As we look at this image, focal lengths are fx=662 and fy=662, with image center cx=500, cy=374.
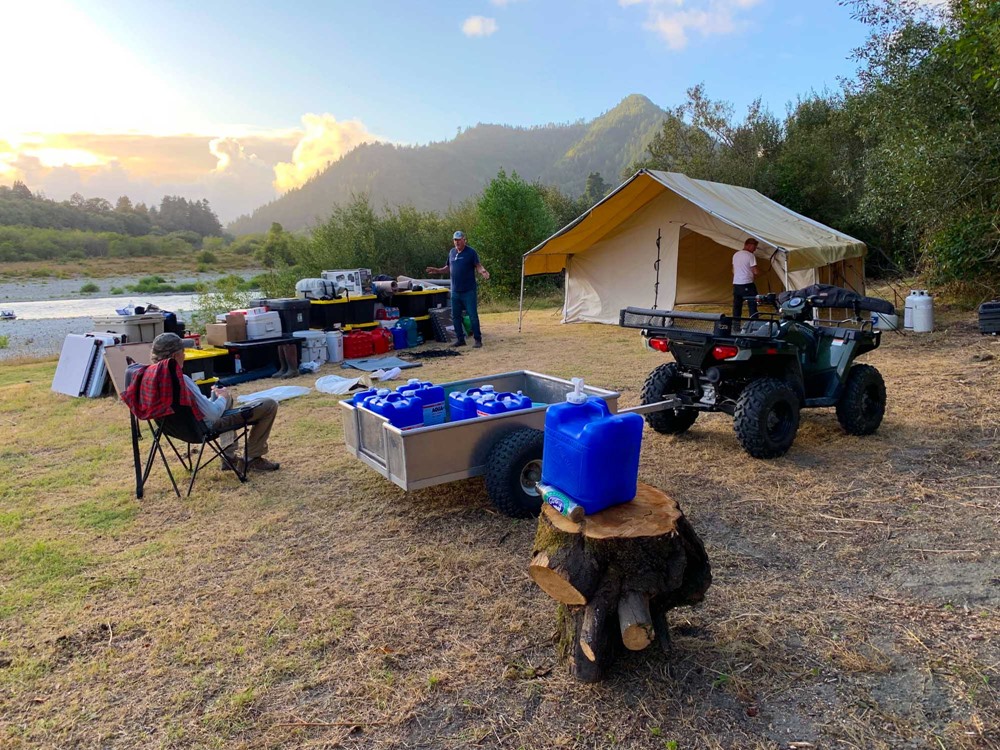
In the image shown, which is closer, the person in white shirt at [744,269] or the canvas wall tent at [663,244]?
the person in white shirt at [744,269]

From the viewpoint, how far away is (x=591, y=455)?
2244 millimetres

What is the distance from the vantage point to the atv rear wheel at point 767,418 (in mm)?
4297

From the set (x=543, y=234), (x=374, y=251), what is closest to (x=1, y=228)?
(x=374, y=251)

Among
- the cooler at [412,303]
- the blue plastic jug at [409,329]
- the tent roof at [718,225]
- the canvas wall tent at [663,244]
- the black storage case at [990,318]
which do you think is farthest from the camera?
the cooler at [412,303]

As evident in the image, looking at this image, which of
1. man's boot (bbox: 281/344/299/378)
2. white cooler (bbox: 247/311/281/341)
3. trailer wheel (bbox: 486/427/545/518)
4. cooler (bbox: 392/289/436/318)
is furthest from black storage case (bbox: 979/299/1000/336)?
white cooler (bbox: 247/311/281/341)

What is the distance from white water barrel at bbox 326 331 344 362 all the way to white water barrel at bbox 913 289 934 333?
326 inches

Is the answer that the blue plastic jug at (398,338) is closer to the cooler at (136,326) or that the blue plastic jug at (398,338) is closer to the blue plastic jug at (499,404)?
the cooler at (136,326)

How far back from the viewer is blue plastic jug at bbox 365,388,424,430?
3.74 meters

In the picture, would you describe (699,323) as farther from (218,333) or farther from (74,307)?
(74,307)

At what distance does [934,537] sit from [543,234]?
55.5 feet

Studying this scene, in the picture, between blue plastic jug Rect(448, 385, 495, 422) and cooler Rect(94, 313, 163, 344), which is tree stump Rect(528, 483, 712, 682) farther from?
cooler Rect(94, 313, 163, 344)

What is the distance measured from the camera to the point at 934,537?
3240mm

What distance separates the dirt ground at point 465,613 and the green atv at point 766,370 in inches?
10.1

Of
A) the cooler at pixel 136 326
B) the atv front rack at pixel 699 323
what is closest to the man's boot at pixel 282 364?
the cooler at pixel 136 326
